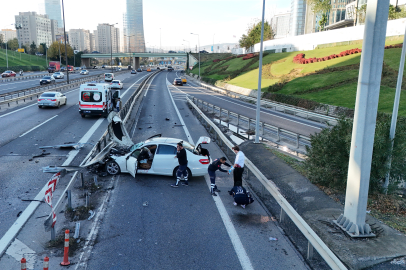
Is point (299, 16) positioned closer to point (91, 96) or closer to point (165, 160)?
point (91, 96)

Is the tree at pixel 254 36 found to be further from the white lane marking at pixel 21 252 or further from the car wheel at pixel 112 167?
the white lane marking at pixel 21 252

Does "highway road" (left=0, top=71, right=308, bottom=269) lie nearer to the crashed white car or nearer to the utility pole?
the crashed white car

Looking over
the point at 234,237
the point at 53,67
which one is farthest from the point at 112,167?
the point at 53,67

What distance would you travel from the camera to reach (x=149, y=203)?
9688mm

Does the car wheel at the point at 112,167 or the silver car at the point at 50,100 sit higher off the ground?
the silver car at the point at 50,100

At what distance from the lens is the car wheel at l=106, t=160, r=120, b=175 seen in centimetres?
1195

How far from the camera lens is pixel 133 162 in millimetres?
11344

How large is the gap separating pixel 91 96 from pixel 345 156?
19.3 metres

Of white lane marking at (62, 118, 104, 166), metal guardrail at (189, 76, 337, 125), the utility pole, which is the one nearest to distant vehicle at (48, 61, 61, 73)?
metal guardrail at (189, 76, 337, 125)

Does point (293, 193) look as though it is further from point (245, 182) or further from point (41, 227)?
point (41, 227)

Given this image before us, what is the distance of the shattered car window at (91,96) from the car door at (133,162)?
44.3 feet

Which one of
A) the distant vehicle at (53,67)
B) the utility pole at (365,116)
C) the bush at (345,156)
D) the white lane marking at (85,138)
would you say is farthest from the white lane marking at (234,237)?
the distant vehicle at (53,67)

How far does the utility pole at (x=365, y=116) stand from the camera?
273 inches

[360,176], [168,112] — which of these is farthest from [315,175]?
[168,112]
